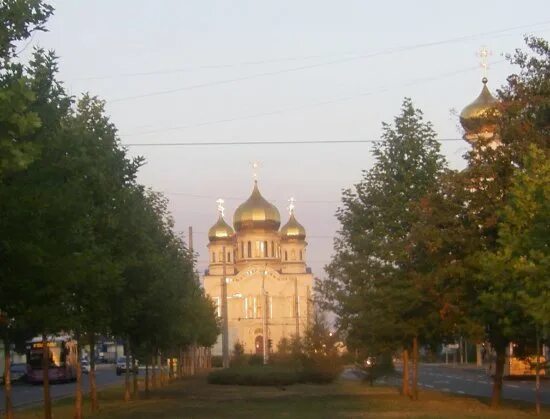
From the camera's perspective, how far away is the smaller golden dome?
418 ft

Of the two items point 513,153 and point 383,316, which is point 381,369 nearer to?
point 383,316

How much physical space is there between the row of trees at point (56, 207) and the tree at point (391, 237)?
8.02 meters

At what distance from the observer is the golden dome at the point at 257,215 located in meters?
121

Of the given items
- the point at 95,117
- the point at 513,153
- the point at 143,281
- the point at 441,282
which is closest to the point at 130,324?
the point at 143,281

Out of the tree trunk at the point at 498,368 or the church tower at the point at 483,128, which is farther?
the tree trunk at the point at 498,368

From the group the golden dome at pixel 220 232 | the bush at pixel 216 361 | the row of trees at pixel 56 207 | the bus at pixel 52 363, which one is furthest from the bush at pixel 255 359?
the row of trees at pixel 56 207

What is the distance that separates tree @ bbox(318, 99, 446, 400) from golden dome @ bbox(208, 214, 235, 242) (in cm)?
8731

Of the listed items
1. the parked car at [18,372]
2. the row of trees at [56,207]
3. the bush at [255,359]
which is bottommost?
the parked car at [18,372]

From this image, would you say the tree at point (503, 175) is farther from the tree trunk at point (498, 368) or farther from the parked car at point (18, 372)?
the parked car at point (18, 372)

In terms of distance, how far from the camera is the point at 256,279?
390 ft

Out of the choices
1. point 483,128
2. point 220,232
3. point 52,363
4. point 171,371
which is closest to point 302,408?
point 483,128

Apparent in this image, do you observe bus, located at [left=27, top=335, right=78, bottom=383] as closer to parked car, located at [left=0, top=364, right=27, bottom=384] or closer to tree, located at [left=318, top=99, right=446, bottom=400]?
parked car, located at [left=0, top=364, right=27, bottom=384]

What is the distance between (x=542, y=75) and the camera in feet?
89.6

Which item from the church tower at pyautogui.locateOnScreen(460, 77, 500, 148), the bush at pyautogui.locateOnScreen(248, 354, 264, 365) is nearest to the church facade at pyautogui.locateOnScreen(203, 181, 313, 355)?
the bush at pyautogui.locateOnScreen(248, 354, 264, 365)
